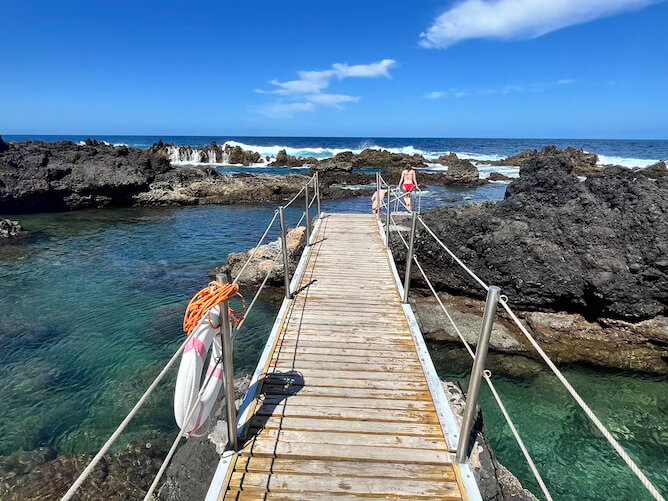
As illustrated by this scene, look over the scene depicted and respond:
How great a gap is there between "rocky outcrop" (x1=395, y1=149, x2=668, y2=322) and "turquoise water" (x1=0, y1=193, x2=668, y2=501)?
1.38 m

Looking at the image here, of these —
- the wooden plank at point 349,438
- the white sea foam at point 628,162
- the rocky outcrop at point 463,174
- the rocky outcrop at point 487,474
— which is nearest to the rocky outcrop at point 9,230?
the wooden plank at point 349,438

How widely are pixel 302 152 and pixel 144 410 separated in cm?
6495

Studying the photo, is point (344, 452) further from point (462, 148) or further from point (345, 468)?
point (462, 148)

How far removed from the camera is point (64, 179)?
23875 millimetres

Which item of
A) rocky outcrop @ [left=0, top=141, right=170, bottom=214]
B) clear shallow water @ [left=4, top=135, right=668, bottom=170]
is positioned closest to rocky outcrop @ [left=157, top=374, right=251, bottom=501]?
rocky outcrop @ [left=0, top=141, right=170, bottom=214]

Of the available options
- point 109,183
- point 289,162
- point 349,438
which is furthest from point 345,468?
point 289,162

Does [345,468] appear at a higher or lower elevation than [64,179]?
lower

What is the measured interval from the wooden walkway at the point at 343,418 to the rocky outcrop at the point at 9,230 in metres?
18.1

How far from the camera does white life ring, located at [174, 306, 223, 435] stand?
2.80m

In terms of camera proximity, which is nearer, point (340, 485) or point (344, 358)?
point (340, 485)

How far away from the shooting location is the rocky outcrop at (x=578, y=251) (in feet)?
21.4

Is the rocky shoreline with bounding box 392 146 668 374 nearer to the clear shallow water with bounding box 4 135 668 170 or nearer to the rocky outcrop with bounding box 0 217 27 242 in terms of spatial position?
the rocky outcrop with bounding box 0 217 27 242

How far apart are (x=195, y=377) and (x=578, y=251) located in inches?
288

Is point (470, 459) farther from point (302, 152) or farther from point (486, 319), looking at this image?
point (302, 152)
